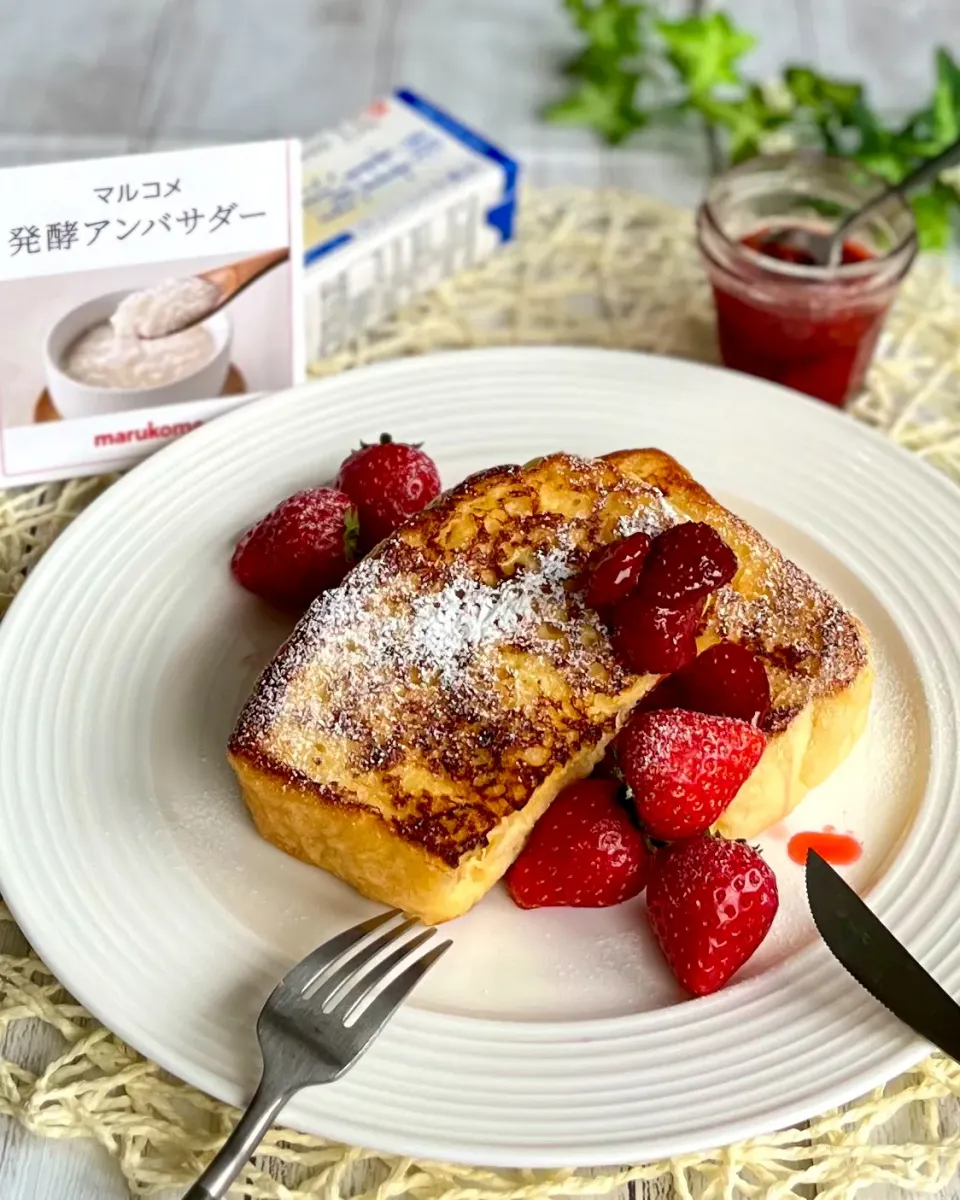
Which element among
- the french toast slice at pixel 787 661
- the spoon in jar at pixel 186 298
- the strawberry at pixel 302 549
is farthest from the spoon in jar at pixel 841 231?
the strawberry at pixel 302 549

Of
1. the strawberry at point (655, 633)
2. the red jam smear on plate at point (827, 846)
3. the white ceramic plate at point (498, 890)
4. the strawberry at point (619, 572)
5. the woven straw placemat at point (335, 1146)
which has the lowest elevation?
the woven straw placemat at point (335, 1146)

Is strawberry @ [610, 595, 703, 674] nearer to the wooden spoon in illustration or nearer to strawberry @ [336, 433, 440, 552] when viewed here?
strawberry @ [336, 433, 440, 552]

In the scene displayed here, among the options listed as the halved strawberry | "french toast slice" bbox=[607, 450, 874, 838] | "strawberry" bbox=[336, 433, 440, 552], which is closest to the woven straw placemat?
"french toast slice" bbox=[607, 450, 874, 838]

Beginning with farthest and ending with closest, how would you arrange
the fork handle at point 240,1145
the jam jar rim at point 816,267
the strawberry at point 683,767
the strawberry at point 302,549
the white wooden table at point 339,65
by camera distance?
the white wooden table at point 339,65 < the jam jar rim at point 816,267 < the strawberry at point 302,549 < the strawberry at point 683,767 < the fork handle at point 240,1145

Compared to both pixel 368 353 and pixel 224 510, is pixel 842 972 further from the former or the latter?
pixel 368 353

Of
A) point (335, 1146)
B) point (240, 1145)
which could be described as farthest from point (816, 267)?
point (240, 1145)

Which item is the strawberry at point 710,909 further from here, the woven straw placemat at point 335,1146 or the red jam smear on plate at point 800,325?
the red jam smear on plate at point 800,325
